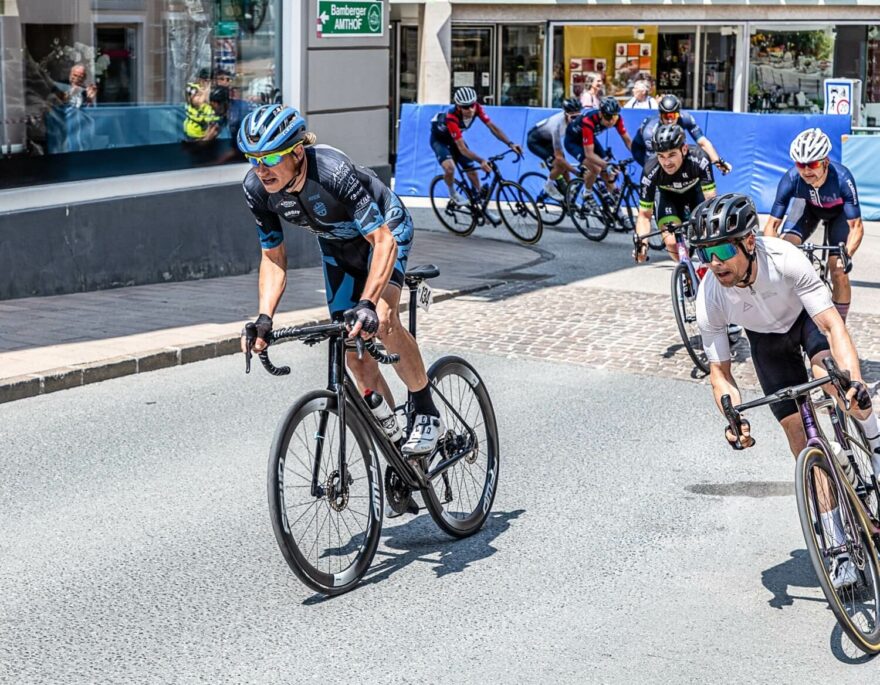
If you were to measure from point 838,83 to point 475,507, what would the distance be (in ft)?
62.3

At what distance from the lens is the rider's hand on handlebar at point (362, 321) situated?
18.0 feet

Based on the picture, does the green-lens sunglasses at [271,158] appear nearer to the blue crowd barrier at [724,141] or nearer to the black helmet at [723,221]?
the black helmet at [723,221]

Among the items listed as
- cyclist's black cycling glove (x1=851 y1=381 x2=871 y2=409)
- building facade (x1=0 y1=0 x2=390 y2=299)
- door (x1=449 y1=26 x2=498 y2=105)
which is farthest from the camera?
door (x1=449 y1=26 x2=498 y2=105)

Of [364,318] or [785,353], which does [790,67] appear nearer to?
[785,353]

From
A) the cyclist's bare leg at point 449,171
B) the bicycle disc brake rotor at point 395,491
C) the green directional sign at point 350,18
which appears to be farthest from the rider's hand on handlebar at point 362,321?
the cyclist's bare leg at point 449,171

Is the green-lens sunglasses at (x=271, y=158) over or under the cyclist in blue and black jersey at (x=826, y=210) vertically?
over

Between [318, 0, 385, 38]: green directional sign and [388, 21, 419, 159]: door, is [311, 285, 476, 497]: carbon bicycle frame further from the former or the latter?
[388, 21, 419, 159]: door

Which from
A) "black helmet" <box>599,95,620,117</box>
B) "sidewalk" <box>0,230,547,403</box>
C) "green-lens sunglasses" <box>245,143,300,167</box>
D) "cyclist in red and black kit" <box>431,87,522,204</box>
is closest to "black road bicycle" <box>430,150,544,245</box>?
"cyclist in red and black kit" <box>431,87,522,204</box>

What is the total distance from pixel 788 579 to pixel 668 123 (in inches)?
361

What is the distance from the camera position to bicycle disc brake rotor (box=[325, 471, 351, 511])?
571 centimetres

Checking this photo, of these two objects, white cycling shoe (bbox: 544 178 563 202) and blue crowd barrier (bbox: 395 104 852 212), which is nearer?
white cycling shoe (bbox: 544 178 563 202)

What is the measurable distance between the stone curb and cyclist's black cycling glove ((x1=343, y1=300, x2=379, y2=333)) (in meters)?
3.62

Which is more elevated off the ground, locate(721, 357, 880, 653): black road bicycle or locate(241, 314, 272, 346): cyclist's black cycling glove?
locate(241, 314, 272, 346): cyclist's black cycling glove

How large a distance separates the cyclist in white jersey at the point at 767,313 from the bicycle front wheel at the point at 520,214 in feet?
37.1
